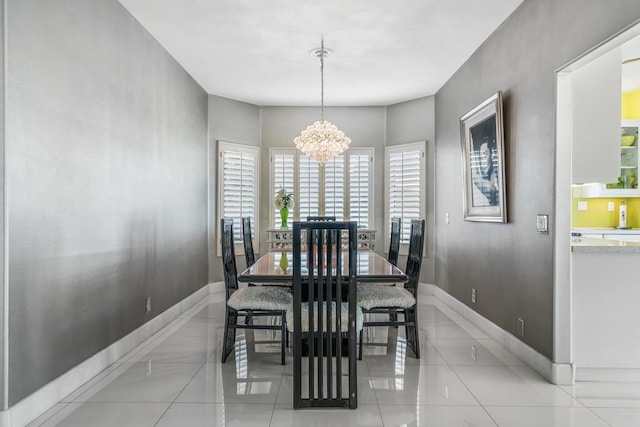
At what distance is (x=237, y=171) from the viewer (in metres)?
6.09

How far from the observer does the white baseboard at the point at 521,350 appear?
2.79 metres

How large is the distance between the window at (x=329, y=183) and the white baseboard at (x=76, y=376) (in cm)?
266

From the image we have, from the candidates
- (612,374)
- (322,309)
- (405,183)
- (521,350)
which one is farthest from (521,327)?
(405,183)

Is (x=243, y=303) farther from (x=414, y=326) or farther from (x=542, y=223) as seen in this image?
(x=542, y=223)

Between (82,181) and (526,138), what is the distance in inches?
125

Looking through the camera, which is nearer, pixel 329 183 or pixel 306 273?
pixel 306 273

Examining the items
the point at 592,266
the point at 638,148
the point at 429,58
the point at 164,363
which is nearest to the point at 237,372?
the point at 164,363

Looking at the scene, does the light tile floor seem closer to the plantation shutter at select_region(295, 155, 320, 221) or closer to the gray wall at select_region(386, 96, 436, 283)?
the gray wall at select_region(386, 96, 436, 283)

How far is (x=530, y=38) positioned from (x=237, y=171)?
13.5 feet

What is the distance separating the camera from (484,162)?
390cm

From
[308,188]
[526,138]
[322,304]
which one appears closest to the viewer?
[322,304]

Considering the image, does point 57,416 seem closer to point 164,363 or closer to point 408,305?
point 164,363

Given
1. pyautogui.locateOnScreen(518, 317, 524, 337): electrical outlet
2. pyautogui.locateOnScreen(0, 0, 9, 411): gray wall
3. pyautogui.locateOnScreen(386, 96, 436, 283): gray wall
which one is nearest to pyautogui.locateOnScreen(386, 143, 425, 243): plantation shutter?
pyautogui.locateOnScreen(386, 96, 436, 283): gray wall

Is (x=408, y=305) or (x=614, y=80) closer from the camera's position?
(x=614, y=80)
